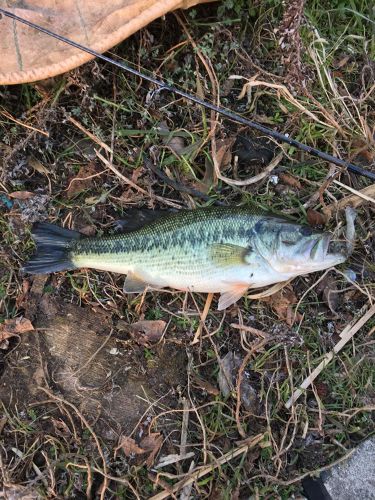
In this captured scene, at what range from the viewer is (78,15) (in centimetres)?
316

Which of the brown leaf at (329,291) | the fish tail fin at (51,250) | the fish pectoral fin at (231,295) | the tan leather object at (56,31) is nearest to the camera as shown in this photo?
the tan leather object at (56,31)

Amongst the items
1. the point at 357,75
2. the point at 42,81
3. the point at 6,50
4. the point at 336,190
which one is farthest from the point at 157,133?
the point at 357,75

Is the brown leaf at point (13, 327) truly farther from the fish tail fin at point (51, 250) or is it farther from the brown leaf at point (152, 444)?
the brown leaf at point (152, 444)

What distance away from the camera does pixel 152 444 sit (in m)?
3.39

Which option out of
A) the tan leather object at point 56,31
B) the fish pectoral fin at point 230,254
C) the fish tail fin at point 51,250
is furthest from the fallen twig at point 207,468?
the tan leather object at point 56,31

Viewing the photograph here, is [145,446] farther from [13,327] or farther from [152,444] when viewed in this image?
[13,327]

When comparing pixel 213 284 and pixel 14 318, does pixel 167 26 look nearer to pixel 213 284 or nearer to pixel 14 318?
pixel 213 284

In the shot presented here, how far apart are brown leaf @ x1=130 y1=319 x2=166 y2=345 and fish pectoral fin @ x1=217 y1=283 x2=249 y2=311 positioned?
0.52 m

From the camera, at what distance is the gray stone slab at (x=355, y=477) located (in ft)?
11.2

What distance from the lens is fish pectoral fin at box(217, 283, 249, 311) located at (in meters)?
3.22

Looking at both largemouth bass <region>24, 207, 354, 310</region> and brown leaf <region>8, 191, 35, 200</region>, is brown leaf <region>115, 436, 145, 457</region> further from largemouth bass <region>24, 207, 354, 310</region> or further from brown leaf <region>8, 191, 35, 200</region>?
brown leaf <region>8, 191, 35, 200</region>

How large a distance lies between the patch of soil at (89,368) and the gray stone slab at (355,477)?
4.61ft

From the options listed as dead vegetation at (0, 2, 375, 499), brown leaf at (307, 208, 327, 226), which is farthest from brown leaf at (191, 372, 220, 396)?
brown leaf at (307, 208, 327, 226)

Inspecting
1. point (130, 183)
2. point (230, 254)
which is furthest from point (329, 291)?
point (130, 183)
